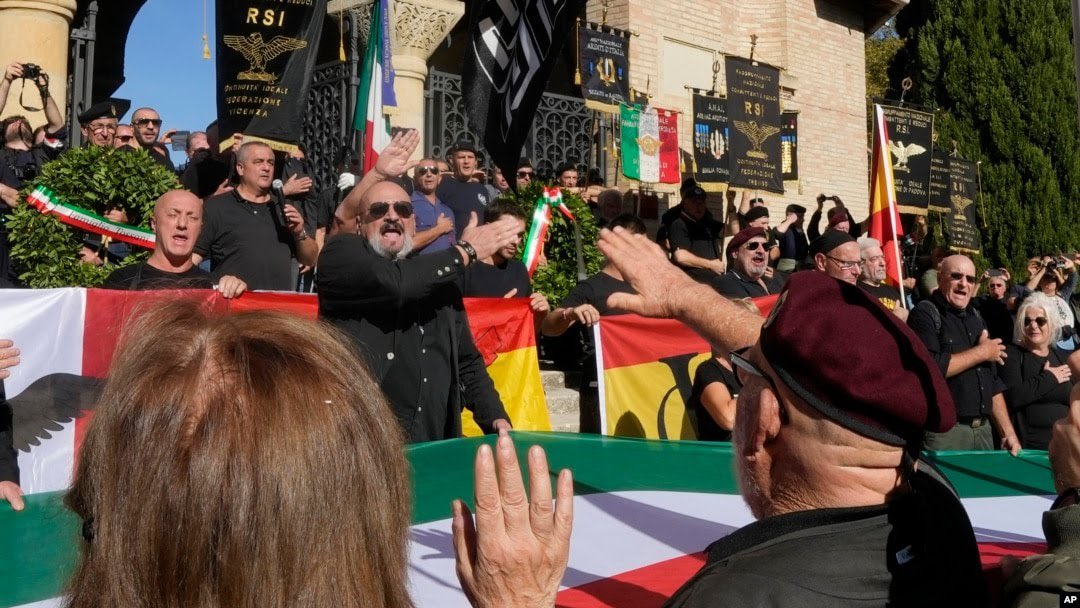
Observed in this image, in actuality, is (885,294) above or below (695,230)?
below

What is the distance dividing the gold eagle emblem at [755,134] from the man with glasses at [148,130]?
810 cm

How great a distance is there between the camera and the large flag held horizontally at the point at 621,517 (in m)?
3.08

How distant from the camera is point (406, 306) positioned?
5.03 meters

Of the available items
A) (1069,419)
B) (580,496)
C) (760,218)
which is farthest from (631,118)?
(1069,419)

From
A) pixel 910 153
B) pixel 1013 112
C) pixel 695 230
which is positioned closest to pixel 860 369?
pixel 695 230

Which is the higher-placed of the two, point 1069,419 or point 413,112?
point 413,112

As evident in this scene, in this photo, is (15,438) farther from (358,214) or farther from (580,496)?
(580,496)

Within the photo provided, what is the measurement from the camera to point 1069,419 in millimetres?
2279

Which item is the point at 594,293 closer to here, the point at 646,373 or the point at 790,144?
the point at 646,373

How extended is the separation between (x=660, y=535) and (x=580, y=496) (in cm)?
56

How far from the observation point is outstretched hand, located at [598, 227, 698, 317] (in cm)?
275

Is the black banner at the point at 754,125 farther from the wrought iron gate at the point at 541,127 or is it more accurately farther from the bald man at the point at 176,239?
the bald man at the point at 176,239

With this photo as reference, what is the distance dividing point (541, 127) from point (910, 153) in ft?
19.1

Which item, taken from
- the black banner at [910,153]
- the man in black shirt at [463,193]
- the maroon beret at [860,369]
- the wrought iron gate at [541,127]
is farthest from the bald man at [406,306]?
the black banner at [910,153]
